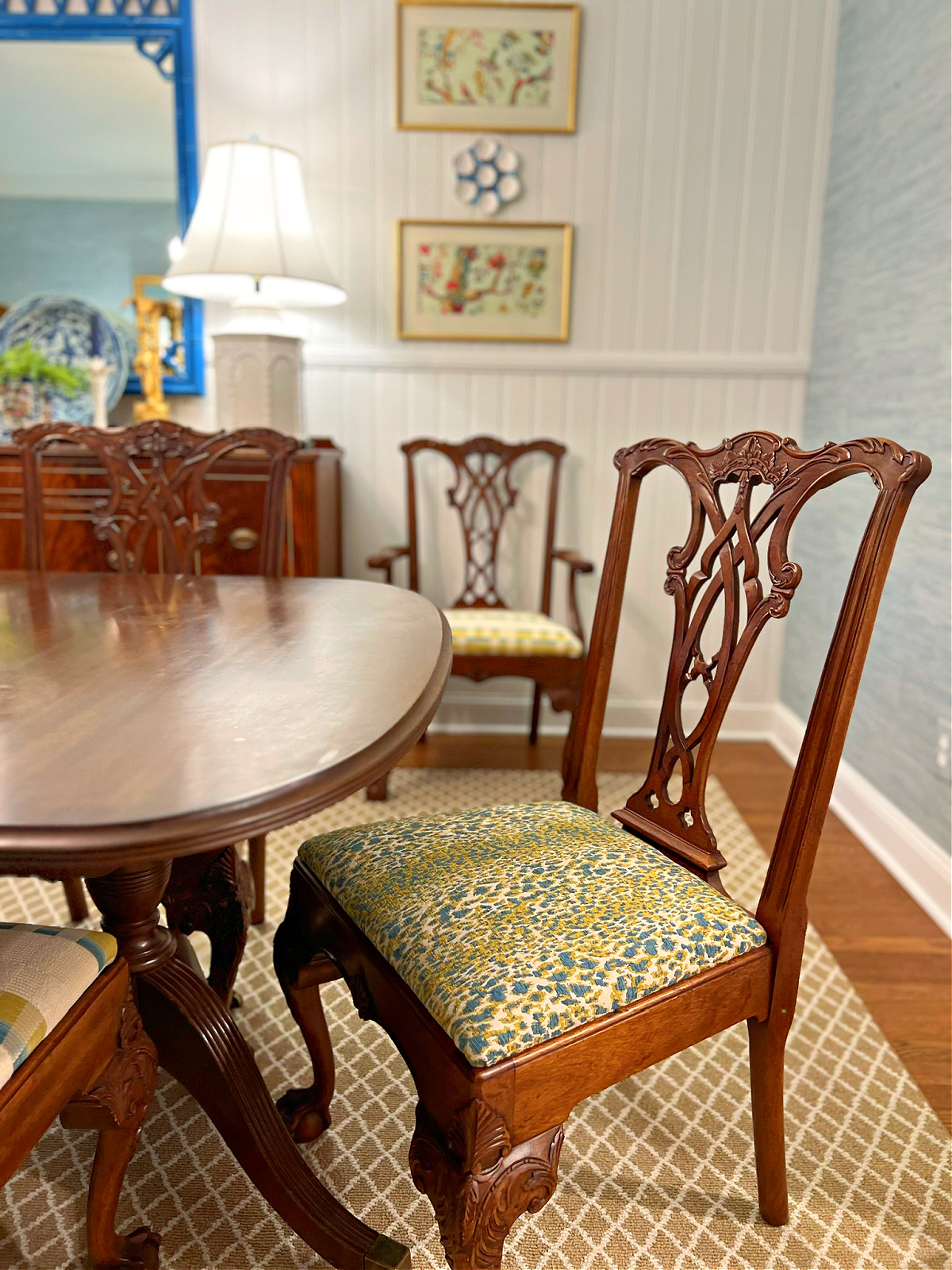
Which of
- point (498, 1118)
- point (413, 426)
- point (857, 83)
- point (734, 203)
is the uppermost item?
point (857, 83)

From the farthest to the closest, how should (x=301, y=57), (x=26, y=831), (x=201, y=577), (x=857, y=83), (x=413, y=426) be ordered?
(x=413, y=426) → (x=301, y=57) → (x=857, y=83) → (x=201, y=577) → (x=26, y=831)

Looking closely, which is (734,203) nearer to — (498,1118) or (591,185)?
(591,185)

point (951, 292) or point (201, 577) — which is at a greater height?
point (951, 292)

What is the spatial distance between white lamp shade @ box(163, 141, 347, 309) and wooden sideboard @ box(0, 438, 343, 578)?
1.60ft

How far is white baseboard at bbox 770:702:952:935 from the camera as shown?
2.13m

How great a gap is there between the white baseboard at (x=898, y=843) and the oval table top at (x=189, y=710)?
1.17m

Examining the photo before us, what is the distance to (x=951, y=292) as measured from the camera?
84.4 inches

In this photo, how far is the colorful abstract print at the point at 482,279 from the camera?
3023 millimetres

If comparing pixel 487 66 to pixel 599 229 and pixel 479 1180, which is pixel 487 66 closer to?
pixel 599 229

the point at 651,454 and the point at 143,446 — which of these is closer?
the point at 651,454

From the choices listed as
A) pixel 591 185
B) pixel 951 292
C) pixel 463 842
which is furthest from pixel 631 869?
pixel 591 185

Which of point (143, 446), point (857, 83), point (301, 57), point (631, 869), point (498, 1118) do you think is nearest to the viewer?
point (498, 1118)

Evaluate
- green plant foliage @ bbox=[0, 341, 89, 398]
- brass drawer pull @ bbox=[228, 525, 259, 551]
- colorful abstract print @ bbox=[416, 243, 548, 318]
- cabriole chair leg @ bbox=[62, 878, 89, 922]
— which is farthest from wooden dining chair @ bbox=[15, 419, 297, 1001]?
colorful abstract print @ bbox=[416, 243, 548, 318]

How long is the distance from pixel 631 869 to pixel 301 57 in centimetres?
281
